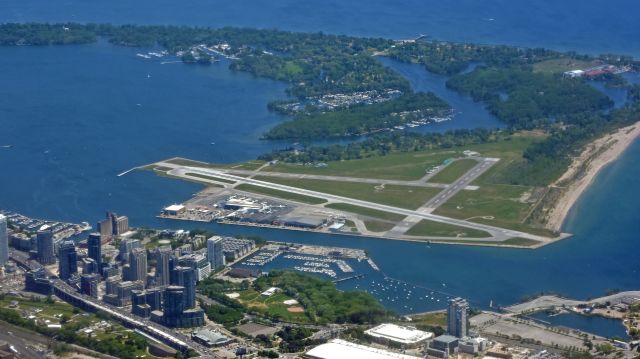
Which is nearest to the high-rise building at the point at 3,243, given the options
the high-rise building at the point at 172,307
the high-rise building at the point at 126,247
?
the high-rise building at the point at 126,247

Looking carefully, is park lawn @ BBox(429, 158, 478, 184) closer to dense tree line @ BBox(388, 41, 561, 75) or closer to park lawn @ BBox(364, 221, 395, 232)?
park lawn @ BBox(364, 221, 395, 232)

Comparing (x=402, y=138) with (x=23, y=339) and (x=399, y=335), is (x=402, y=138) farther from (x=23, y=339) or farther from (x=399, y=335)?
(x=23, y=339)

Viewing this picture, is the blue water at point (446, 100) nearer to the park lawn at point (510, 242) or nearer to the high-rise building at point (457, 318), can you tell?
the park lawn at point (510, 242)

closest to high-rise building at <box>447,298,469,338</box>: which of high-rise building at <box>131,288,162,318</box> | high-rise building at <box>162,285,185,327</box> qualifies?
high-rise building at <box>162,285,185,327</box>

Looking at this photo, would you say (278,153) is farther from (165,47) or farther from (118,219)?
(165,47)

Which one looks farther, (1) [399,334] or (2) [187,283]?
(2) [187,283]

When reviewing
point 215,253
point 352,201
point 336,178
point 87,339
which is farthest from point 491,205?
point 87,339
